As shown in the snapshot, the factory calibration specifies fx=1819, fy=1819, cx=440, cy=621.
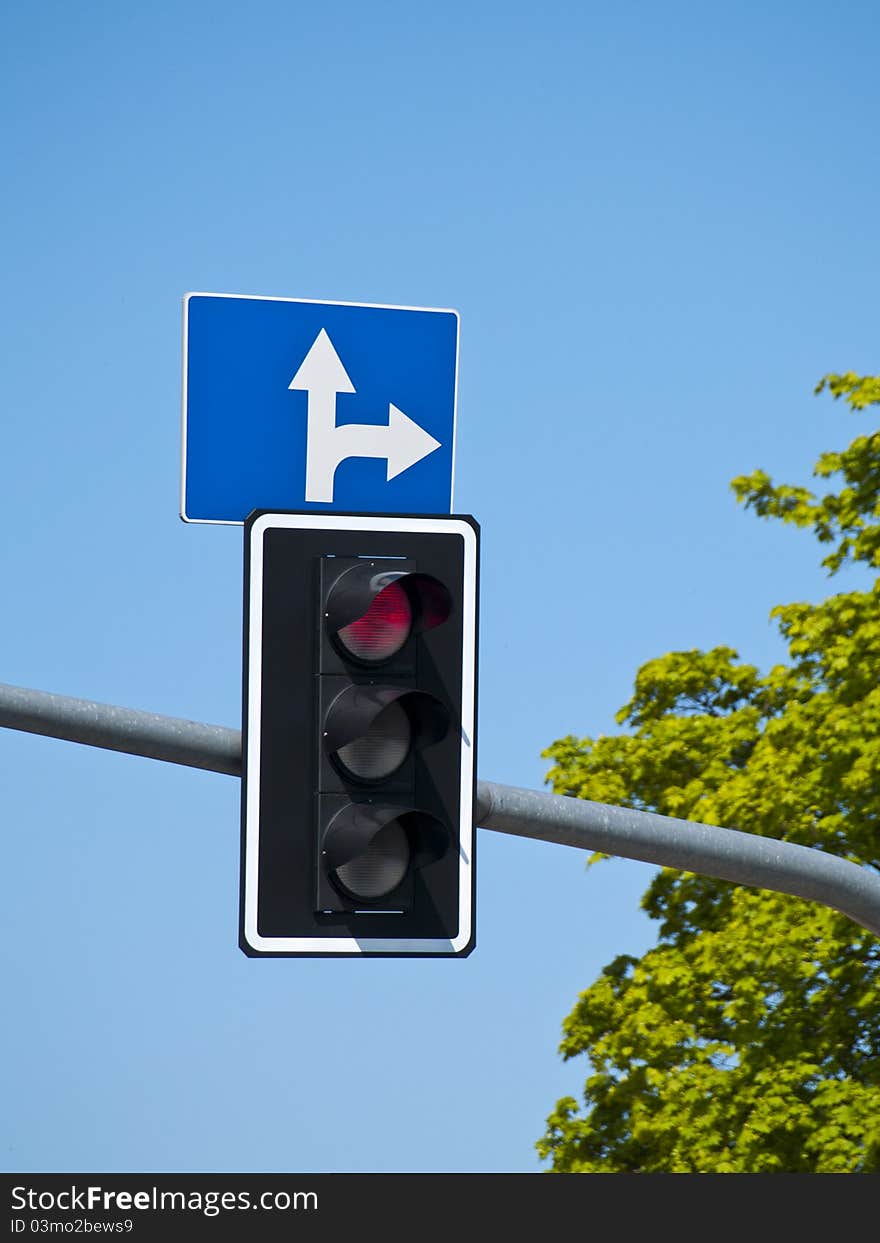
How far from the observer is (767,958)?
20.2 meters

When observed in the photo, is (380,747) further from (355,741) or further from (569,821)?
(569,821)

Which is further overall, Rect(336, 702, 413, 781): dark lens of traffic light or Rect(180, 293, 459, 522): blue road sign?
Rect(180, 293, 459, 522): blue road sign

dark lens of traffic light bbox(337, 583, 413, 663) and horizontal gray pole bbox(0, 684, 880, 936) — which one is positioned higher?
dark lens of traffic light bbox(337, 583, 413, 663)

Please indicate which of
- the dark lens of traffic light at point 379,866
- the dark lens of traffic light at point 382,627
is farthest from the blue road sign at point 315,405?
the dark lens of traffic light at point 379,866

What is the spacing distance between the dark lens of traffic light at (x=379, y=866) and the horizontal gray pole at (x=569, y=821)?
0.27 meters

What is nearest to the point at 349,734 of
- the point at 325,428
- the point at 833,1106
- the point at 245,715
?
the point at 245,715

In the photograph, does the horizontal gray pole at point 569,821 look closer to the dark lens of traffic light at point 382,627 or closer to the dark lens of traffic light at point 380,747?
the dark lens of traffic light at point 380,747

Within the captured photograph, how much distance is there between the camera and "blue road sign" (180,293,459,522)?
5395 millimetres

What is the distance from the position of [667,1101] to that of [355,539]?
1813 cm

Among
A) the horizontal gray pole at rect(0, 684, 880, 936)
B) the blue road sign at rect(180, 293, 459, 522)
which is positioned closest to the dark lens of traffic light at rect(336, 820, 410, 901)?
the horizontal gray pole at rect(0, 684, 880, 936)

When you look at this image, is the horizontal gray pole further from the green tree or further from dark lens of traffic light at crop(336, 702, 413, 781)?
the green tree

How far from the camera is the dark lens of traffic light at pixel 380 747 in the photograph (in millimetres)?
4457

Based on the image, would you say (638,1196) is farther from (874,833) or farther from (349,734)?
(349,734)

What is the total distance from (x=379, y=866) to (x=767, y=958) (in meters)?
16.5
